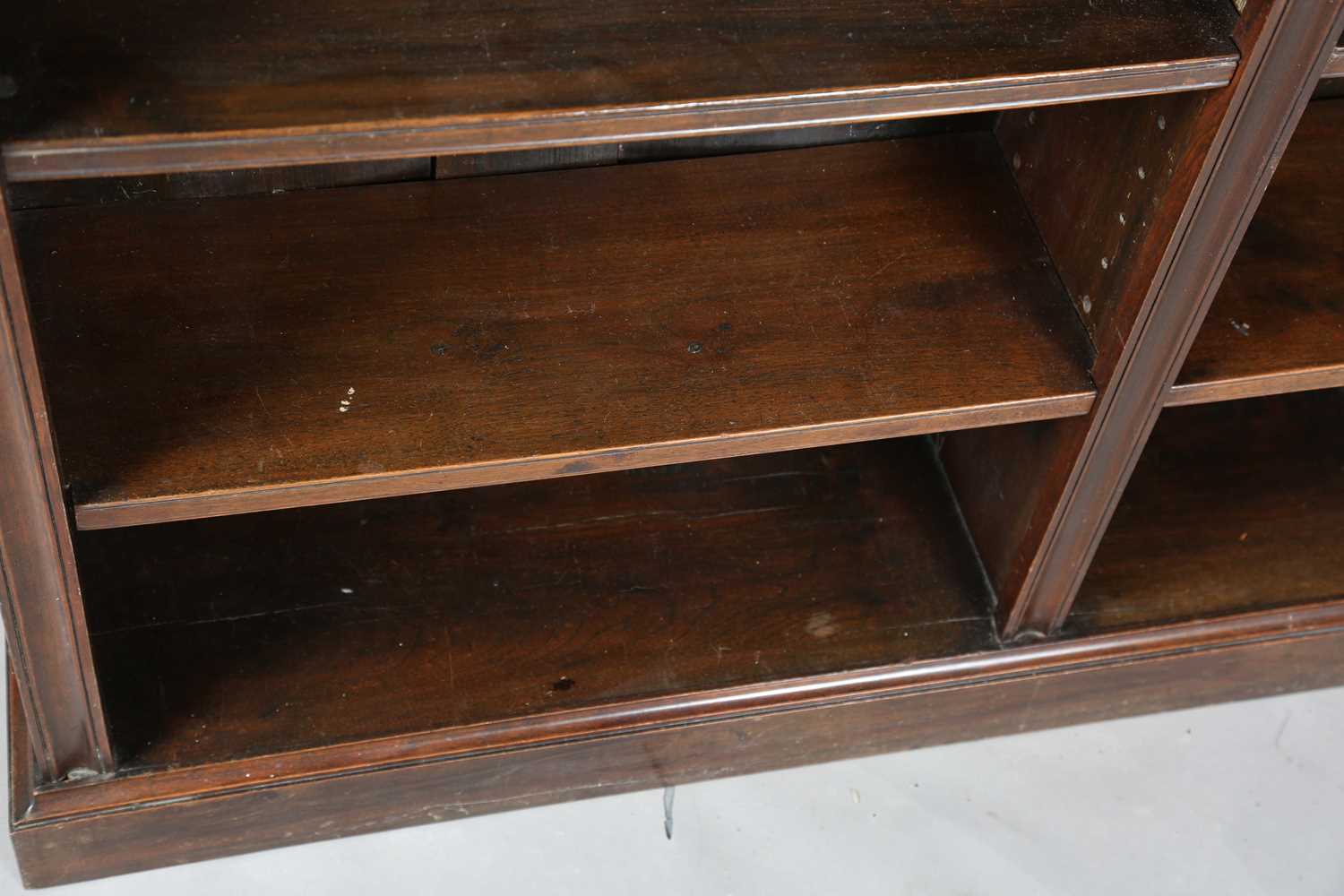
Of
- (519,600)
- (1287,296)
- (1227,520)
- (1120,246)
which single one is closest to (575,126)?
(1120,246)

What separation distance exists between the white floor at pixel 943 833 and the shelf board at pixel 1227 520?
0.52 feet

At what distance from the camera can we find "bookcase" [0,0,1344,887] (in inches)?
42.8

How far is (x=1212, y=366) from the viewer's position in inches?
55.6

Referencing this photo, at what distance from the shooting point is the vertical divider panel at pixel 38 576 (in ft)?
3.51

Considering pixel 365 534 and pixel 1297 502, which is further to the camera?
pixel 1297 502

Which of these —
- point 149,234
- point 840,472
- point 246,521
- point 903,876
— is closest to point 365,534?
point 246,521

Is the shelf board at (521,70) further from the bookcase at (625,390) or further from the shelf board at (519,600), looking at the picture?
the shelf board at (519,600)

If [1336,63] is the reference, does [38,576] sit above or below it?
below

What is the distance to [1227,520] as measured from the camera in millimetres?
1767

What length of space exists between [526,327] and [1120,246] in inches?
20.6

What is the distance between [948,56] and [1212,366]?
1.52ft

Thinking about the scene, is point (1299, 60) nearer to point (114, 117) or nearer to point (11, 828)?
point (114, 117)

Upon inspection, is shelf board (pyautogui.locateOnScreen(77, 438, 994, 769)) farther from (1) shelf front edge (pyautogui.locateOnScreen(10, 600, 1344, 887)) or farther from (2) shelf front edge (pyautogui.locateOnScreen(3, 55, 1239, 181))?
(2) shelf front edge (pyautogui.locateOnScreen(3, 55, 1239, 181))

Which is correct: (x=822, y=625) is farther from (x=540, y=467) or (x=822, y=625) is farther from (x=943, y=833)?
(x=540, y=467)
